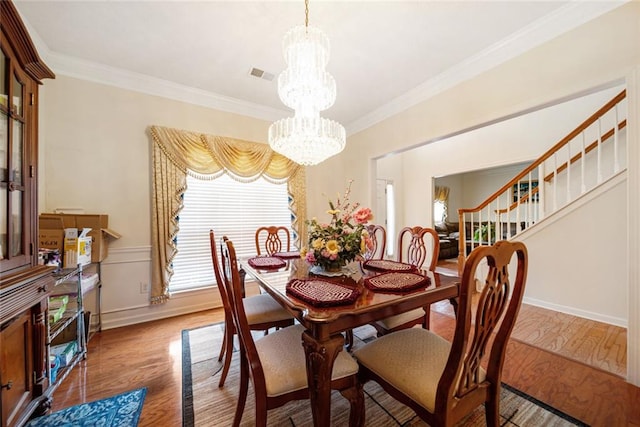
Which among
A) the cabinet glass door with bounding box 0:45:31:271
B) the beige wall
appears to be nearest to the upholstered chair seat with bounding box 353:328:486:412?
the cabinet glass door with bounding box 0:45:31:271

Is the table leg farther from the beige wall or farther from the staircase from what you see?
the staircase

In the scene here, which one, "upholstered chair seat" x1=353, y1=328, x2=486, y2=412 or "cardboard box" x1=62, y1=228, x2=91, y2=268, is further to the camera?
"cardboard box" x1=62, y1=228, x2=91, y2=268

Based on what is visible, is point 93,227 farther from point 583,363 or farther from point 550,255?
point 550,255

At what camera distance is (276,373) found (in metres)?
1.14

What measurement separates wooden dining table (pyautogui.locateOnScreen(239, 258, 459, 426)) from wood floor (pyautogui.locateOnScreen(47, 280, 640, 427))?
3.25 ft

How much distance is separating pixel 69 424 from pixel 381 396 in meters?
1.86

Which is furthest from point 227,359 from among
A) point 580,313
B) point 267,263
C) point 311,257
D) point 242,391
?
point 580,313

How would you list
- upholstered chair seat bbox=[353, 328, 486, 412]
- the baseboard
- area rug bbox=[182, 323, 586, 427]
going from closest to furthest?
upholstered chair seat bbox=[353, 328, 486, 412], area rug bbox=[182, 323, 586, 427], the baseboard

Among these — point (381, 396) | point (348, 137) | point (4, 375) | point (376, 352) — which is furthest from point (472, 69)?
point (4, 375)

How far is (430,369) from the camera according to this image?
3.59 ft

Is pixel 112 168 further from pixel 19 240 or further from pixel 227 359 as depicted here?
pixel 227 359

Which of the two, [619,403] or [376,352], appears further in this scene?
[619,403]

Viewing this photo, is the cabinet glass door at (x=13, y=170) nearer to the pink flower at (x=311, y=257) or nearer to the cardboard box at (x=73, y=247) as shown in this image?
the cardboard box at (x=73, y=247)

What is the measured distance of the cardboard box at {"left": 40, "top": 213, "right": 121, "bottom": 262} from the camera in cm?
207
